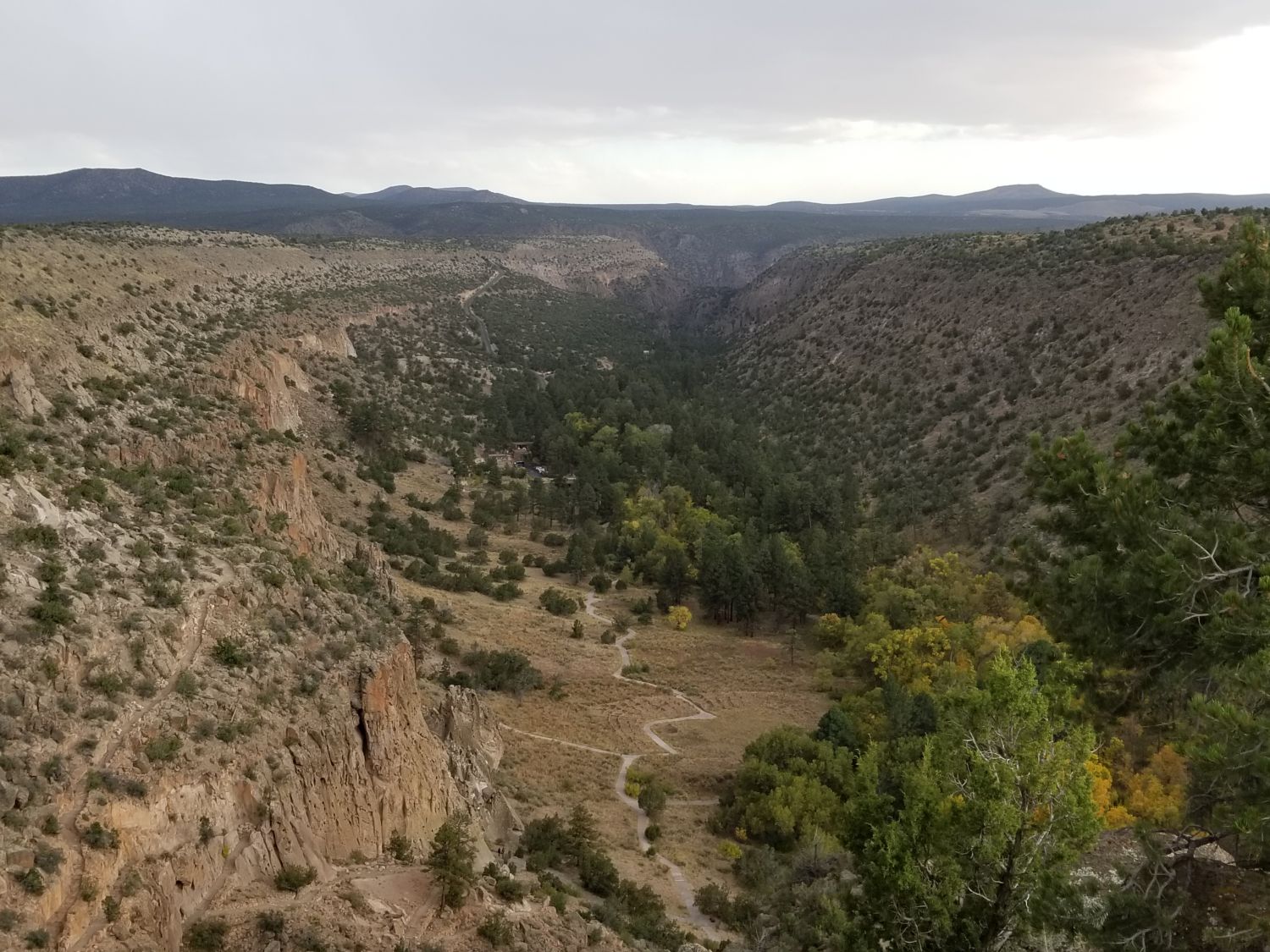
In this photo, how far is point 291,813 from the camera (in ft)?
37.6

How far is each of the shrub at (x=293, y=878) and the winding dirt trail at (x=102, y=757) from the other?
2.36m

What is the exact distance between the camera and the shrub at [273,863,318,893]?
35.2 feet

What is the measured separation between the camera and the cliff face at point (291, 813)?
9.23 metres

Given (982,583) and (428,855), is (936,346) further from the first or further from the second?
(428,855)

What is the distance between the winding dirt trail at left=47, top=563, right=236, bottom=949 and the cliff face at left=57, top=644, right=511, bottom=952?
8cm

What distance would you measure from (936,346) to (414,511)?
40052 millimetres

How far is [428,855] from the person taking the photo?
13.1 m

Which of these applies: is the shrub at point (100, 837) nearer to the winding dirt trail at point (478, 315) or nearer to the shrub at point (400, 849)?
the shrub at point (400, 849)

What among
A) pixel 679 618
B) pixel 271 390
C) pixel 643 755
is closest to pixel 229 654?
pixel 643 755

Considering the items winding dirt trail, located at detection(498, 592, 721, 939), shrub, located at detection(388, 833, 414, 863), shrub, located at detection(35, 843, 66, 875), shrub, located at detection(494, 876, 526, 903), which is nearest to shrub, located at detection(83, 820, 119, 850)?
shrub, located at detection(35, 843, 66, 875)

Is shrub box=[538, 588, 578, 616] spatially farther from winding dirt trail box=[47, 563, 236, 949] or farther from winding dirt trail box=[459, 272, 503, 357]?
winding dirt trail box=[459, 272, 503, 357]

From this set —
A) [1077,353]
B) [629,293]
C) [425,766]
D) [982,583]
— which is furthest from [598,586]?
[629,293]

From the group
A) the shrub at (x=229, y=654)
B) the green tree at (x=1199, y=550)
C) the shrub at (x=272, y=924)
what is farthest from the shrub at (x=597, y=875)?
the green tree at (x=1199, y=550)

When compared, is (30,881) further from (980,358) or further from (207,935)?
(980,358)
